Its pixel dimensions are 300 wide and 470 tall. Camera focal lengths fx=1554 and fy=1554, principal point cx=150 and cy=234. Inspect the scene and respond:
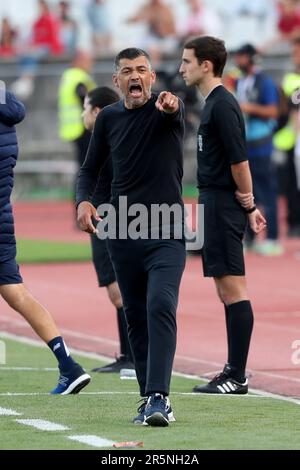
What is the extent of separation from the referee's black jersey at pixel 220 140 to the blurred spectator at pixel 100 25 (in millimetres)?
20292

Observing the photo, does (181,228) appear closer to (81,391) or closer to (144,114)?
(144,114)

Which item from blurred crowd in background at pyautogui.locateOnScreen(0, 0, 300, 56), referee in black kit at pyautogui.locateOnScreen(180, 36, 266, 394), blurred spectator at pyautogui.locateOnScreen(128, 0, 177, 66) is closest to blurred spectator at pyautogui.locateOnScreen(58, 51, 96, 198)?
blurred crowd in background at pyautogui.locateOnScreen(0, 0, 300, 56)

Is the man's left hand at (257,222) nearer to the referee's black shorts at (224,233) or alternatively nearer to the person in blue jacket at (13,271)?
the referee's black shorts at (224,233)

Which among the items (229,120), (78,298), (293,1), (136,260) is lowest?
(78,298)

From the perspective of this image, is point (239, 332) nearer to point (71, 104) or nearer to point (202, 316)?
point (202, 316)

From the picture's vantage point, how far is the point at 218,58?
10.0m

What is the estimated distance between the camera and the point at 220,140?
9.95 metres

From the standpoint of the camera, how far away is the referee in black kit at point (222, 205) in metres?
9.91

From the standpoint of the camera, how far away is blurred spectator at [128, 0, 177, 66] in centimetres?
2909

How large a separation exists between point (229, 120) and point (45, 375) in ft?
7.32

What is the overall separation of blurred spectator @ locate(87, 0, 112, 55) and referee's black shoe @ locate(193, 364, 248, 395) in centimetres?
2079

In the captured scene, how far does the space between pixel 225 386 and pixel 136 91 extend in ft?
7.39

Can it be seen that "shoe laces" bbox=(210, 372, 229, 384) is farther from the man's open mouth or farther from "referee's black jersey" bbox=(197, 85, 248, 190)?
the man's open mouth
